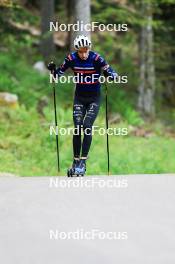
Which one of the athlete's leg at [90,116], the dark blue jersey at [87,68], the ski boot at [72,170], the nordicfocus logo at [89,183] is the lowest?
the nordicfocus logo at [89,183]

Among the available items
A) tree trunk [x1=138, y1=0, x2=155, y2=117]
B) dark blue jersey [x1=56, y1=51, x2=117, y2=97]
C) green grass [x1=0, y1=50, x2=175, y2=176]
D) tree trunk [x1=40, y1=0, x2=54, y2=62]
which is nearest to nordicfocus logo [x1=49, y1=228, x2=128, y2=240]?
dark blue jersey [x1=56, y1=51, x2=117, y2=97]

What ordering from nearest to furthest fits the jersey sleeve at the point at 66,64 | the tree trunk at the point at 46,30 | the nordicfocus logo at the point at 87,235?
the nordicfocus logo at the point at 87,235, the jersey sleeve at the point at 66,64, the tree trunk at the point at 46,30

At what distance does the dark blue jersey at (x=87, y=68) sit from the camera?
9.22 metres

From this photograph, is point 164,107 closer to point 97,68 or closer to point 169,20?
point 169,20

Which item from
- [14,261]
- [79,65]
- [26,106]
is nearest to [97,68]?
[79,65]

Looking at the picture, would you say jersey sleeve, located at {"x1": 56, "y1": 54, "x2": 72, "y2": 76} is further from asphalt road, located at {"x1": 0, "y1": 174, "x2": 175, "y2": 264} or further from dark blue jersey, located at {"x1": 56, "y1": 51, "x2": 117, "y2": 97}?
asphalt road, located at {"x1": 0, "y1": 174, "x2": 175, "y2": 264}

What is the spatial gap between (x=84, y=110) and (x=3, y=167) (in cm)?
200

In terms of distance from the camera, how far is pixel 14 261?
7051mm

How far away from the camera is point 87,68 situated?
9.30 meters

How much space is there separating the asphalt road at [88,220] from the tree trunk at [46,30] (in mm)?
7739

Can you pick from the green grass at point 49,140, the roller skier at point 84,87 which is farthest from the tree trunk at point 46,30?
the roller skier at point 84,87

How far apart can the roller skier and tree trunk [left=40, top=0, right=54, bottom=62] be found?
750 centimetres

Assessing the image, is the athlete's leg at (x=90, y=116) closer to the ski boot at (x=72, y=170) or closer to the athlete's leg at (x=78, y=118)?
the athlete's leg at (x=78, y=118)

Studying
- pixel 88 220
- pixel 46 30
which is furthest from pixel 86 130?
pixel 46 30
